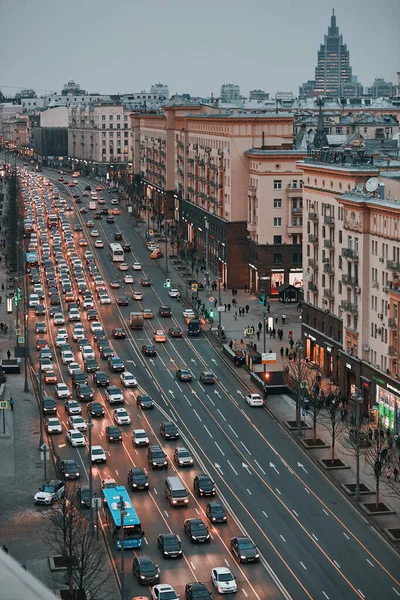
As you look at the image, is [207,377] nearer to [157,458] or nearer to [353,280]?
[353,280]

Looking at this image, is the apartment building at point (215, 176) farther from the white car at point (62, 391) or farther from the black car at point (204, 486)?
the black car at point (204, 486)

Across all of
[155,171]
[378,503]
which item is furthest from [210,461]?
[155,171]

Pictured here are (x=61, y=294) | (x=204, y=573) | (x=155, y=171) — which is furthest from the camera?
(x=155, y=171)

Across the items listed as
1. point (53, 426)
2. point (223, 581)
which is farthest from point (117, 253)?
point (223, 581)

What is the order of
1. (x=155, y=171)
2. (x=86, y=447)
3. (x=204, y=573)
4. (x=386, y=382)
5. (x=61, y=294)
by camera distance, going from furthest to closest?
(x=155, y=171) < (x=61, y=294) < (x=386, y=382) < (x=86, y=447) < (x=204, y=573)

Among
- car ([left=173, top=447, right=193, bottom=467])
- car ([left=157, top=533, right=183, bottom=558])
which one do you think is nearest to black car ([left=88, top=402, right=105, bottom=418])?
car ([left=173, top=447, right=193, bottom=467])

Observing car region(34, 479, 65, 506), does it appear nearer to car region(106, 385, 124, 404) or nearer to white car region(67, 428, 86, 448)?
white car region(67, 428, 86, 448)

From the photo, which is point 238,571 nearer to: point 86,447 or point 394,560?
point 394,560
